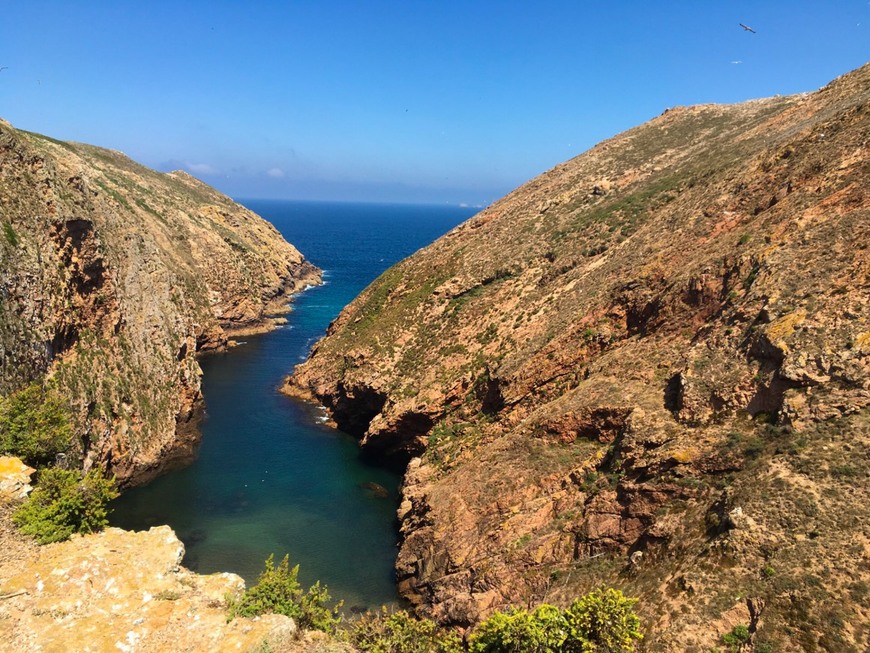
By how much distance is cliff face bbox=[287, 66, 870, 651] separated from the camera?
70.3 ft

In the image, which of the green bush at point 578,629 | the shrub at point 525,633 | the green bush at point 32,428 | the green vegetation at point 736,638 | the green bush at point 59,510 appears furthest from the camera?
the green bush at point 32,428

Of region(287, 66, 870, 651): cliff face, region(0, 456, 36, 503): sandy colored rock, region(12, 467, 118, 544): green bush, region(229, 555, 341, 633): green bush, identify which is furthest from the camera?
region(0, 456, 36, 503): sandy colored rock

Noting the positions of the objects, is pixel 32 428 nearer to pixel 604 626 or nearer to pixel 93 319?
pixel 93 319

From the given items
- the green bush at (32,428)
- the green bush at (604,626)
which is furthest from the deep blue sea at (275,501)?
the green bush at (604,626)

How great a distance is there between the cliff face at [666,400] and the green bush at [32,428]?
24.1 metres

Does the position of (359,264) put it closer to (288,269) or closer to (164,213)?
(288,269)

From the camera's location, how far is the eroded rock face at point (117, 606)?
17906 mm

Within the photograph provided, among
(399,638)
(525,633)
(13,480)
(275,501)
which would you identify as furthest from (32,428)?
(525,633)

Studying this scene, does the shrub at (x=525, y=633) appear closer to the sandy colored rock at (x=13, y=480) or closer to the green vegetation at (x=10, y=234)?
the sandy colored rock at (x=13, y=480)

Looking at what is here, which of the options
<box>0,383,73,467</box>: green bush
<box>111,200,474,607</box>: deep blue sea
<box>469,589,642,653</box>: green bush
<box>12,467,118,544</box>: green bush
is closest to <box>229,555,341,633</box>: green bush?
<box>469,589,642,653</box>: green bush

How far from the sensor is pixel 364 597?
35.8m

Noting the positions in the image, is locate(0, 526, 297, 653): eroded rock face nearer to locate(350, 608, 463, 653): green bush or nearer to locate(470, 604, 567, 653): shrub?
locate(350, 608, 463, 653): green bush

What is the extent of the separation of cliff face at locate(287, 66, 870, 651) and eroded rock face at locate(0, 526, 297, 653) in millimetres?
15632

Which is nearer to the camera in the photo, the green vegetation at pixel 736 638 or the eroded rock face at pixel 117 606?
the eroded rock face at pixel 117 606
